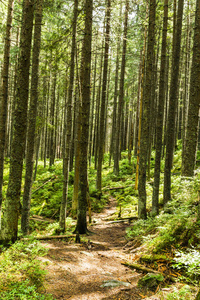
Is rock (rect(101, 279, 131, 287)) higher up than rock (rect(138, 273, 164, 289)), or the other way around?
rock (rect(138, 273, 164, 289))

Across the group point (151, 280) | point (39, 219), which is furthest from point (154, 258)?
point (39, 219)

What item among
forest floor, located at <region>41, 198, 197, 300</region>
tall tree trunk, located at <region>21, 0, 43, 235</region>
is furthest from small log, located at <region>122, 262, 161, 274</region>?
tall tree trunk, located at <region>21, 0, 43, 235</region>

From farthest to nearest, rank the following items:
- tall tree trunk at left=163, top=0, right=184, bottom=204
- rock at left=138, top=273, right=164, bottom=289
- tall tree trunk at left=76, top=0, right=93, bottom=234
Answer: tall tree trunk at left=163, top=0, right=184, bottom=204 → tall tree trunk at left=76, top=0, right=93, bottom=234 → rock at left=138, top=273, right=164, bottom=289

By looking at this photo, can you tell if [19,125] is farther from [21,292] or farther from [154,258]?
[154,258]

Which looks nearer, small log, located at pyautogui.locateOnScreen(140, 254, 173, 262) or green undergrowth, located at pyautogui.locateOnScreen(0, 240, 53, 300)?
green undergrowth, located at pyautogui.locateOnScreen(0, 240, 53, 300)

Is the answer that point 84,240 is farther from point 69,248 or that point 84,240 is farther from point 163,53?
point 163,53

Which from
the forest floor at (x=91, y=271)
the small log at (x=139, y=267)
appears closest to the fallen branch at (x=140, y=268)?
the small log at (x=139, y=267)

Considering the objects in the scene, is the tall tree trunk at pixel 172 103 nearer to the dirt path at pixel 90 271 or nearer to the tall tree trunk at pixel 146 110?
the tall tree trunk at pixel 146 110

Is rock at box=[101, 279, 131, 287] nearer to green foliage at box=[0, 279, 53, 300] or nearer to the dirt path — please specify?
the dirt path

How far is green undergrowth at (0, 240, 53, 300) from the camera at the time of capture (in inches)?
126

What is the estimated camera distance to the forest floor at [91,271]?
3855mm

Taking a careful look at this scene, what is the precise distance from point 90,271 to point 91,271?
23mm

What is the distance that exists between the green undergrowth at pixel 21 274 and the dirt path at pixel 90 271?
10.0 inches

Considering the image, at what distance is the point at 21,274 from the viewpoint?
3.75 m
